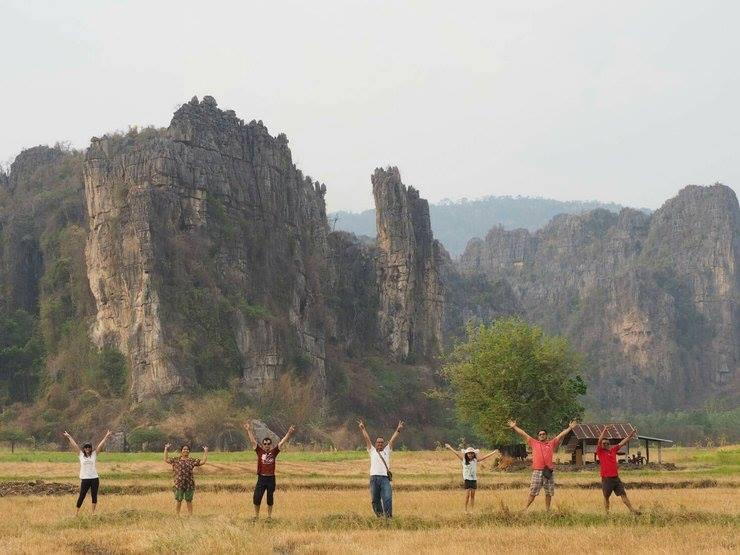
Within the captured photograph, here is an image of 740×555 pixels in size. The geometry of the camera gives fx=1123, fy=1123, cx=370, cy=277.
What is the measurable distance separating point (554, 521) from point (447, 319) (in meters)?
163

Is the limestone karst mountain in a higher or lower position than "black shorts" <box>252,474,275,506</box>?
higher

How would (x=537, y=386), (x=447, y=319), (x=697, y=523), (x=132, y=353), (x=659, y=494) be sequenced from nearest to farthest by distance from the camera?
(x=697, y=523)
(x=659, y=494)
(x=537, y=386)
(x=132, y=353)
(x=447, y=319)

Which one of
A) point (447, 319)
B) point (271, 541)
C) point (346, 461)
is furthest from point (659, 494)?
point (447, 319)

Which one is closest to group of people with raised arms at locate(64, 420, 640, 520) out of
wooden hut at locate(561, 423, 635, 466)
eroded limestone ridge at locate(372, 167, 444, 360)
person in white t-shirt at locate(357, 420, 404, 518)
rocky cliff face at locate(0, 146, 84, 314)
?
person in white t-shirt at locate(357, 420, 404, 518)

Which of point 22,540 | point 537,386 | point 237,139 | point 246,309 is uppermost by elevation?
point 237,139

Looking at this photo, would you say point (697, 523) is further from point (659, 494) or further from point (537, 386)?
point (537, 386)

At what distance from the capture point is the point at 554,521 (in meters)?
25.6

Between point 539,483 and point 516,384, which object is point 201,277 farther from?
point 539,483

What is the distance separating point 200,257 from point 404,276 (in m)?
34.2

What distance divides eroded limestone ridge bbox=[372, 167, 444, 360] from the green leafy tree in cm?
6430

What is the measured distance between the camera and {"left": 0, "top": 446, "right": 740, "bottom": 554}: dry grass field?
21.8 meters

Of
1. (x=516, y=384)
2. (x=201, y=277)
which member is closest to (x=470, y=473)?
(x=516, y=384)

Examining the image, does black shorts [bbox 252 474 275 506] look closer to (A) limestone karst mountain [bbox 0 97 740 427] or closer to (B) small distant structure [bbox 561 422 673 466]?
(B) small distant structure [bbox 561 422 673 466]

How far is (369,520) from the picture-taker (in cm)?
Result: 2606
